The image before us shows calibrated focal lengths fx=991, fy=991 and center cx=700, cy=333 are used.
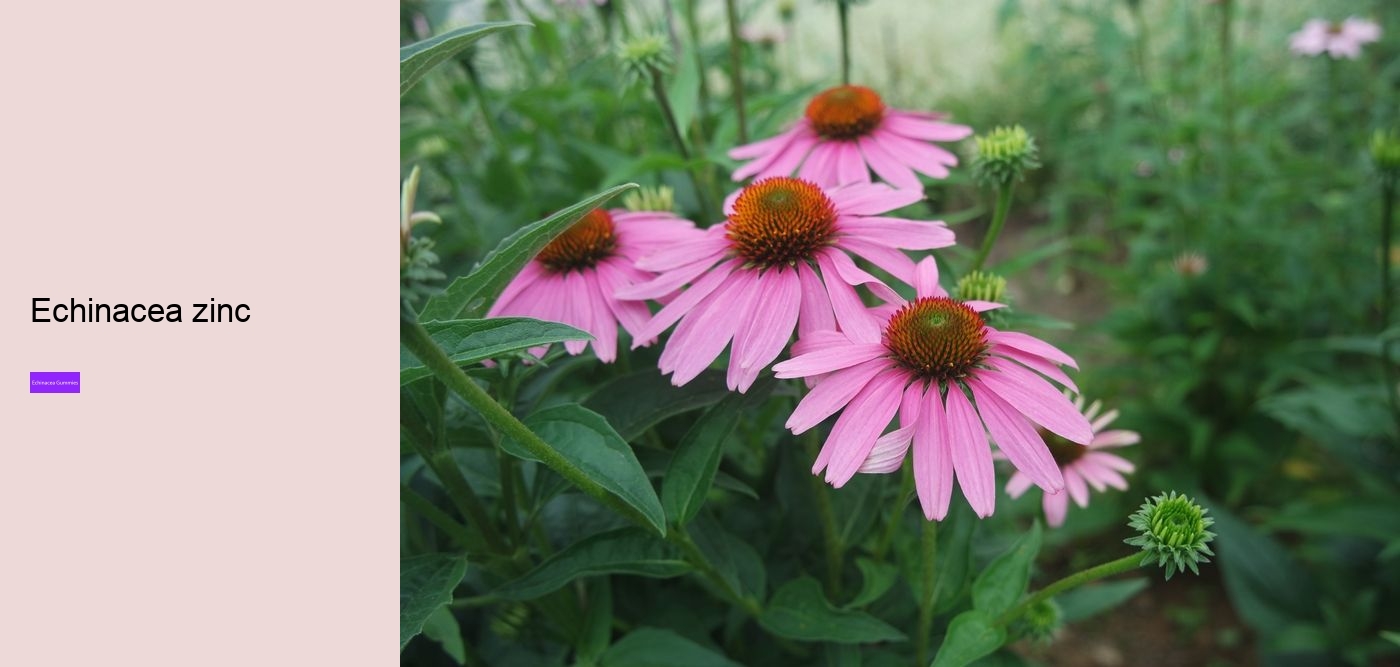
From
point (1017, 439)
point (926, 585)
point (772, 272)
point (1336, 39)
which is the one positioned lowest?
point (926, 585)

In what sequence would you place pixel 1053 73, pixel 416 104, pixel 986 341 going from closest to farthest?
pixel 986 341 < pixel 416 104 < pixel 1053 73

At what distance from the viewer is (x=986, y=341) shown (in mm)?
572

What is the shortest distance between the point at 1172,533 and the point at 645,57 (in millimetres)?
585

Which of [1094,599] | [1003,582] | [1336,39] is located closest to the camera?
[1003,582]

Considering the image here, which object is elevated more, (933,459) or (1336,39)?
(1336,39)

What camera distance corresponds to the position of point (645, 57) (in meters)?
0.89

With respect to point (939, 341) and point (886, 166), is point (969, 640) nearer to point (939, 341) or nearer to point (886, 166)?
point (939, 341)

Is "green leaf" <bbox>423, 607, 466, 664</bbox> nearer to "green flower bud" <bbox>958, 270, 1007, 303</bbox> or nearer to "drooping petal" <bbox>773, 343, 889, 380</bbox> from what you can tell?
"drooping petal" <bbox>773, 343, 889, 380</bbox>

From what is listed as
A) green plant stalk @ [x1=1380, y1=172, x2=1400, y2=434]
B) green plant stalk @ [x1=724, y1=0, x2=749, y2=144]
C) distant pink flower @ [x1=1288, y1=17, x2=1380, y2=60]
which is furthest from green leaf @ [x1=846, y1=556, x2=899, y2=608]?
distant pink flower @ [x1=1288, y1=17, x2=1380, y2=60]
